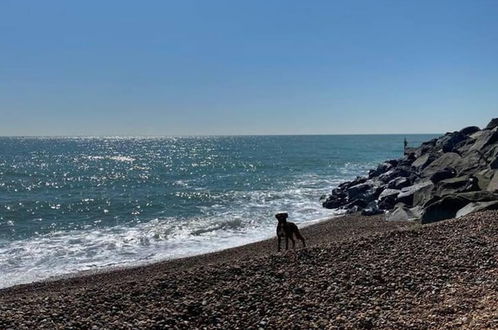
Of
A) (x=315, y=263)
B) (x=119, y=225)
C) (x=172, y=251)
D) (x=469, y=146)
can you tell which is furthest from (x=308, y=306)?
(x=469, y=146)

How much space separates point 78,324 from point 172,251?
15.0m

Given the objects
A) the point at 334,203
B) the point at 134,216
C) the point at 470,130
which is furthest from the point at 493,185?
the point at 470,130

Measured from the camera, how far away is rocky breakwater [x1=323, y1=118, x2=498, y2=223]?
69.3ft

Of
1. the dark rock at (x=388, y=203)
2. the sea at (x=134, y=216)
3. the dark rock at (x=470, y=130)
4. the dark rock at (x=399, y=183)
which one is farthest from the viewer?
the dark rock at (x=470, y=130)

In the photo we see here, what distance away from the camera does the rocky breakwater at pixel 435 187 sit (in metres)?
21.1

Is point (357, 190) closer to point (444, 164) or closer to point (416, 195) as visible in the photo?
point (444, 164)

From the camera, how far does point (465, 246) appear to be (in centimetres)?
1313

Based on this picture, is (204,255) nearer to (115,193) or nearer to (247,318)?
(247,318)

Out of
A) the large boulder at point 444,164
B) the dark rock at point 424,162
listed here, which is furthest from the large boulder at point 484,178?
the dark rock at point 424,162

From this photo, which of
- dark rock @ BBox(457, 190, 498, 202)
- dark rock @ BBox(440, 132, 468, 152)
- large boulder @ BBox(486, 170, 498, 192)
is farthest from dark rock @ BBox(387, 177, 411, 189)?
dark rock @ BBox(457, 190, 498, 202)

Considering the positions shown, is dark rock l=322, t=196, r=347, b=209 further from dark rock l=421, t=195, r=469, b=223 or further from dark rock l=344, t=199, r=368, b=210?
dark rock l=421, t=195, r=469, b=223

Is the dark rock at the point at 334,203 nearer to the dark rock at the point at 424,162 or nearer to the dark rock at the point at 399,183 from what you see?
the dark rock at the point at 399,183

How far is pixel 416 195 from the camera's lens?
2952 centimetres

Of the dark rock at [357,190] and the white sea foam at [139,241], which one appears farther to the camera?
the dark rock at [357,190]
